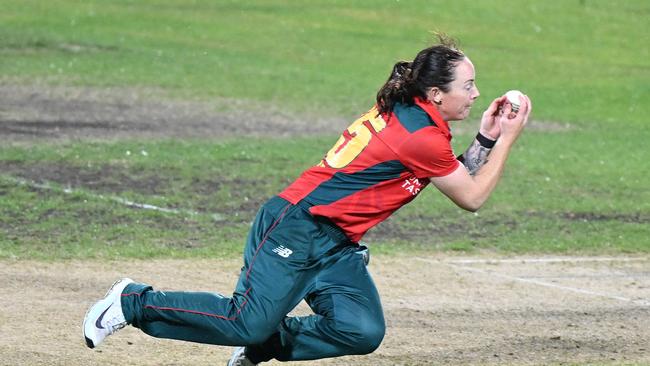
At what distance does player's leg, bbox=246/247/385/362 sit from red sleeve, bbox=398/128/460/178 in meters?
0.66

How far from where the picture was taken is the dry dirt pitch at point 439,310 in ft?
30.0

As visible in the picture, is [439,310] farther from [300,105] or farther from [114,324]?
[300,105]

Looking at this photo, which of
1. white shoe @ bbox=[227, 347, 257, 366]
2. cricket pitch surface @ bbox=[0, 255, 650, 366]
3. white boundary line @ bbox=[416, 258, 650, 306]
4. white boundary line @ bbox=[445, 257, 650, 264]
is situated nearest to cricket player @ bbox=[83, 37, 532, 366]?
white shoe @ bbox=[227, 347, 257, 366]

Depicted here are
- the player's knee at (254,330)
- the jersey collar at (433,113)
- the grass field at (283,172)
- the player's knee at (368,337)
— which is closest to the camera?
the player's knee at (254,330)

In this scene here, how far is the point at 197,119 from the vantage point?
22.0 m

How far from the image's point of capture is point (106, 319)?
7.74 metres

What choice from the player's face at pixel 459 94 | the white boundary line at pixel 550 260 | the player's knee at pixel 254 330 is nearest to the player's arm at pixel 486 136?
the player's face at pixel 459 94

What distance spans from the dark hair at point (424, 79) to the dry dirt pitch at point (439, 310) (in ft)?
7.11

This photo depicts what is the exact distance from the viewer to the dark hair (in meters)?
7.66

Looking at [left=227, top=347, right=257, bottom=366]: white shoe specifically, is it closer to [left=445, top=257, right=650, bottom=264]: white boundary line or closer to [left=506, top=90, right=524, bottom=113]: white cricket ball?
[left=506, top=90, right=524, bottom=113]: white cricket ball

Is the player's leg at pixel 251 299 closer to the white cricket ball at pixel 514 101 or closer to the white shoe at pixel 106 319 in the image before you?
the white shoe at pixel 106 319

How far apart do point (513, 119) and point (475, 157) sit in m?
0.38

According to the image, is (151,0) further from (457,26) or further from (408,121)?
(408,121)

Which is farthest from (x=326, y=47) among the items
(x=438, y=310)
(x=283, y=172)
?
(x=438, y=310)
